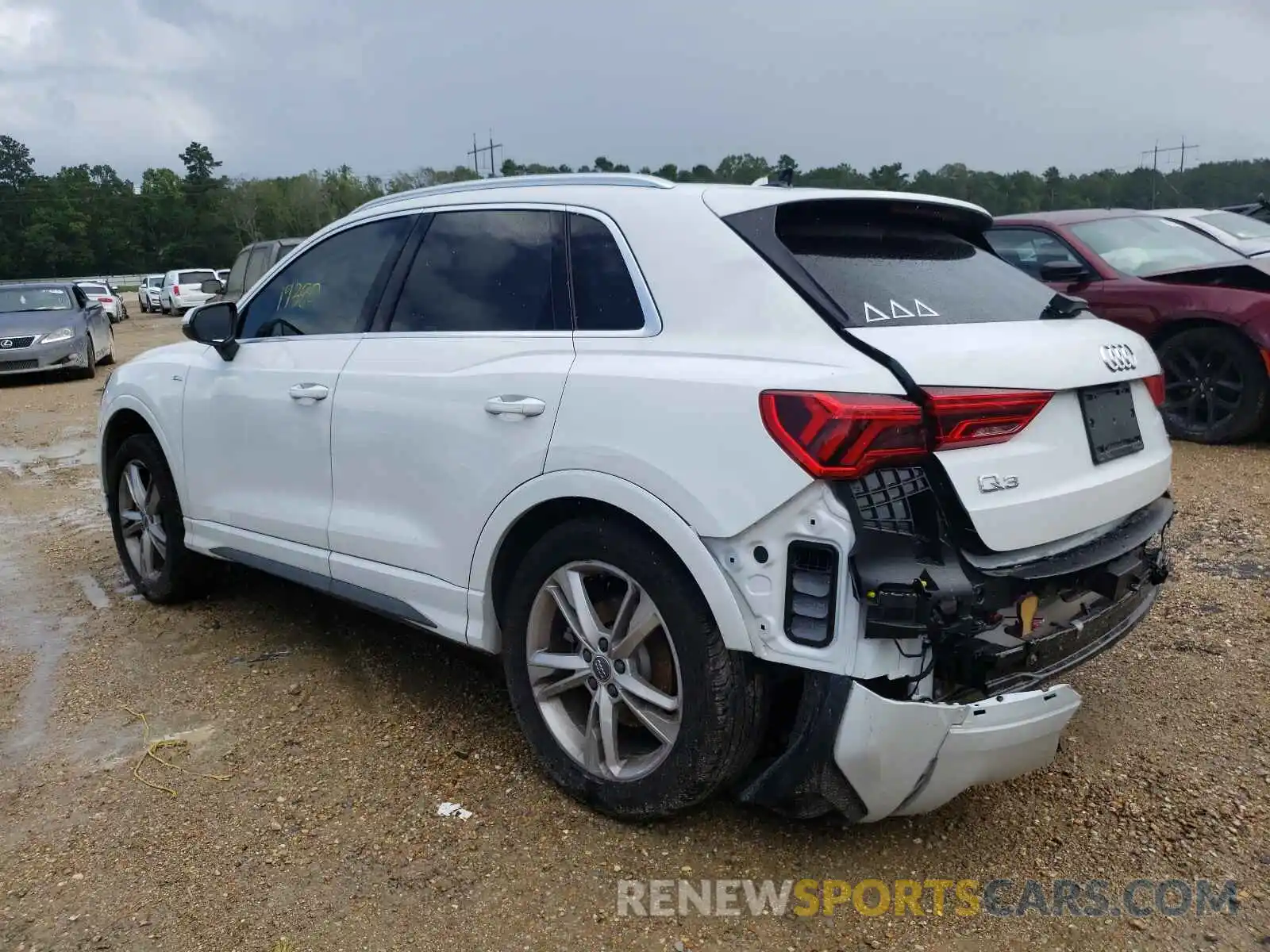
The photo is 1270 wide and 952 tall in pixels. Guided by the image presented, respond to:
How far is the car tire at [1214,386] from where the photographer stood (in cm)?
707

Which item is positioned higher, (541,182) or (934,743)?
(541,182)

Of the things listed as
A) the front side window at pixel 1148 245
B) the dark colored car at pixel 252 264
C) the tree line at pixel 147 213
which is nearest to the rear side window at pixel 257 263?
the dark colored car at pixel 252 264

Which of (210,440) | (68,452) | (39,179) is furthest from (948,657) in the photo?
(39,179)

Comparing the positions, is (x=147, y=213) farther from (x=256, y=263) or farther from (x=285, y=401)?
(x=285, y=401)

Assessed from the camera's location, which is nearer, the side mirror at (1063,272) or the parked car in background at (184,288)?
the side mirror at (1063,272)

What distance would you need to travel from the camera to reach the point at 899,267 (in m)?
2.88

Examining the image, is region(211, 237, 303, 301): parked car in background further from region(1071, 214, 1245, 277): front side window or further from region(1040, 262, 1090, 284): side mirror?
region(1071, 214, 1245, 277): front side window

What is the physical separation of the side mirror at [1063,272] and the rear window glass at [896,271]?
5.17m

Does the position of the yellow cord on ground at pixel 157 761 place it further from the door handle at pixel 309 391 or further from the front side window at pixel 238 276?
the front side window at pixel 238 276

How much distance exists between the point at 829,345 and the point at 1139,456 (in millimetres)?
1124

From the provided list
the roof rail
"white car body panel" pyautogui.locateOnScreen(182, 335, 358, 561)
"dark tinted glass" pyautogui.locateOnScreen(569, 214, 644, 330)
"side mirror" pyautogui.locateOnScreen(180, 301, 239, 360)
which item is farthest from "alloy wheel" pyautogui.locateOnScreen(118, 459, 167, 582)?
"dark tinted glass" pyautogui.locateOnScreen(569, 214, 644, 330)

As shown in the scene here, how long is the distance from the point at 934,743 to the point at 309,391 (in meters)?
2.51

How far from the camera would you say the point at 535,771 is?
325 cm

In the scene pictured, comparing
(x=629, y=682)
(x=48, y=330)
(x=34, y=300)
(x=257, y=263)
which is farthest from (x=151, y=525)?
(x=34, y=300)
